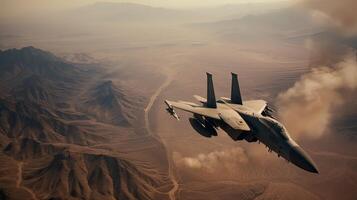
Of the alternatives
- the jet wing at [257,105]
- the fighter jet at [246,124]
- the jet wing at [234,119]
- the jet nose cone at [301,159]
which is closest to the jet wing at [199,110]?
the fighter jet at [246,124]

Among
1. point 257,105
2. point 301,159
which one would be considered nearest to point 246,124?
point 301,159

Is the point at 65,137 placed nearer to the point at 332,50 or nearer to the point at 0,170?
the point at 0,170

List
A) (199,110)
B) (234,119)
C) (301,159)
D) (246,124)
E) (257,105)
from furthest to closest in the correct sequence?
(257,105) < (199,110) < (234,119) < (246,124) < (301,159)

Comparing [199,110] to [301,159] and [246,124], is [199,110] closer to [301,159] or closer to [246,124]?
[246,124]

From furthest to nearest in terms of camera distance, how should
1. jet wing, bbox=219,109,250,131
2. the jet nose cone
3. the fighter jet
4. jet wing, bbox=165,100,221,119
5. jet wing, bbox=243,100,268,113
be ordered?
jet wing, bbox=243,100,268,113
jet wing, bbox=165,100,221,119
jet wing, bbox=219,109,250,131
the fighter jet
the jet nose cone

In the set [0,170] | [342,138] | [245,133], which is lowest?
[0,170]

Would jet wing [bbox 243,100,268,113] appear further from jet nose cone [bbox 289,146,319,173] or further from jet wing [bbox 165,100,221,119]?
jet nose cone [bbox 289,146,319,173]

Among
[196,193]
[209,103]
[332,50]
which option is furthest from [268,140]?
[332,50]

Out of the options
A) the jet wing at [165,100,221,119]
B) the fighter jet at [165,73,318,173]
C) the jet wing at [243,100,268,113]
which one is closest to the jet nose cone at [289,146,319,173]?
A: the fighter jet at [165,73,318,173]
